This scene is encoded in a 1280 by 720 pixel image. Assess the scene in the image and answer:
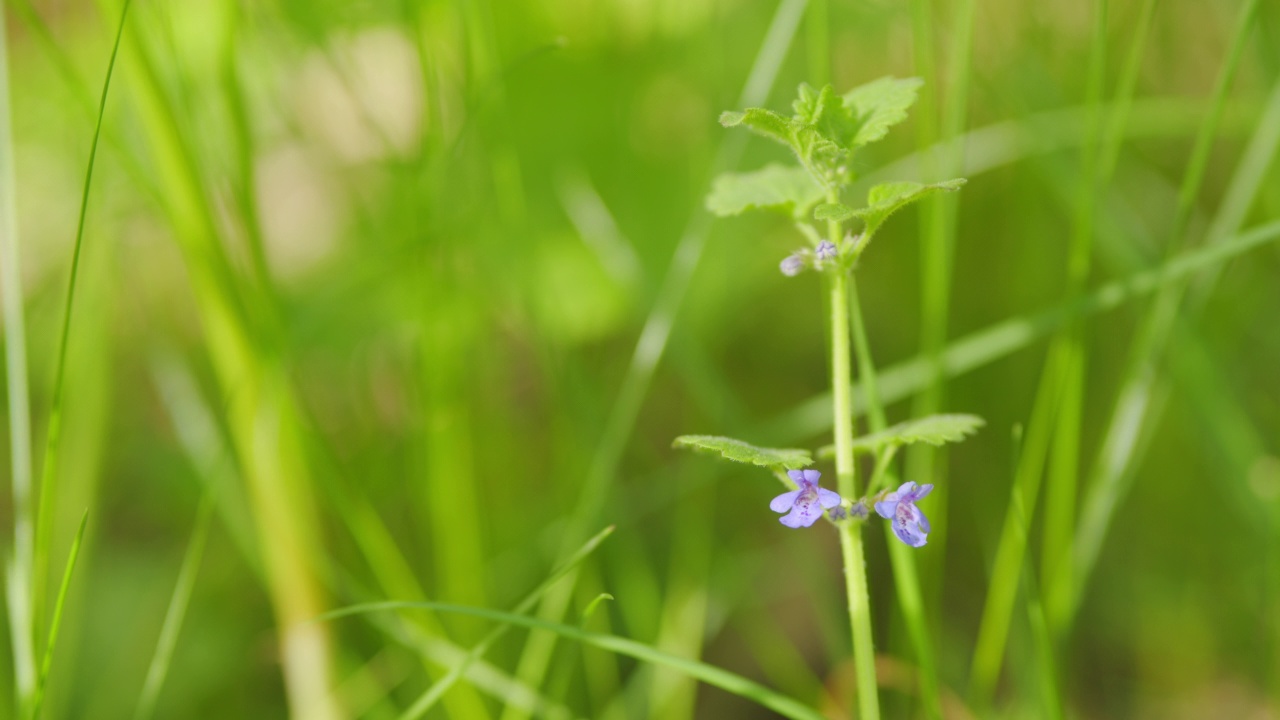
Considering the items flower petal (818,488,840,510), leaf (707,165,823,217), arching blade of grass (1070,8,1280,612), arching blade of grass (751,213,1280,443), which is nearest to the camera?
flower petal (818,488,840,510)

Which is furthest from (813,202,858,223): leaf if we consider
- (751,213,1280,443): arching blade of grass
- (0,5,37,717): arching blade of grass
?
(0,5,37,717): arching blade of grass

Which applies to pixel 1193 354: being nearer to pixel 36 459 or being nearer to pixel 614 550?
pixel 614 550

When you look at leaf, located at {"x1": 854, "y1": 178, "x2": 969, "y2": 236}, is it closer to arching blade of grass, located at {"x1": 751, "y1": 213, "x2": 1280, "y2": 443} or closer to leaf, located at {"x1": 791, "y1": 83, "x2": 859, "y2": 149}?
leaf, located at {"x1": 791, "y1": 83, "x2": 859, "y2": 149}

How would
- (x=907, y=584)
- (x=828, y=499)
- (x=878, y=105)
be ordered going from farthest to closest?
(x=907, y=584)
(x=878, y=105)
(x=828, y=499)

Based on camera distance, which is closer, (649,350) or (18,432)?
(18,432)

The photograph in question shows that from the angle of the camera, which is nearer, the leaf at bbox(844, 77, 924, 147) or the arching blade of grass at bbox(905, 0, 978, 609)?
the leaf at bbox(844, 77, 924, 147)

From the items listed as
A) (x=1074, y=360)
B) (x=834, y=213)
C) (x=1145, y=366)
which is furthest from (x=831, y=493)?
(x=1145, y=366)

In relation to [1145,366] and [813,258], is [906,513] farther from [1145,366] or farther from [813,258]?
[1145,366]
